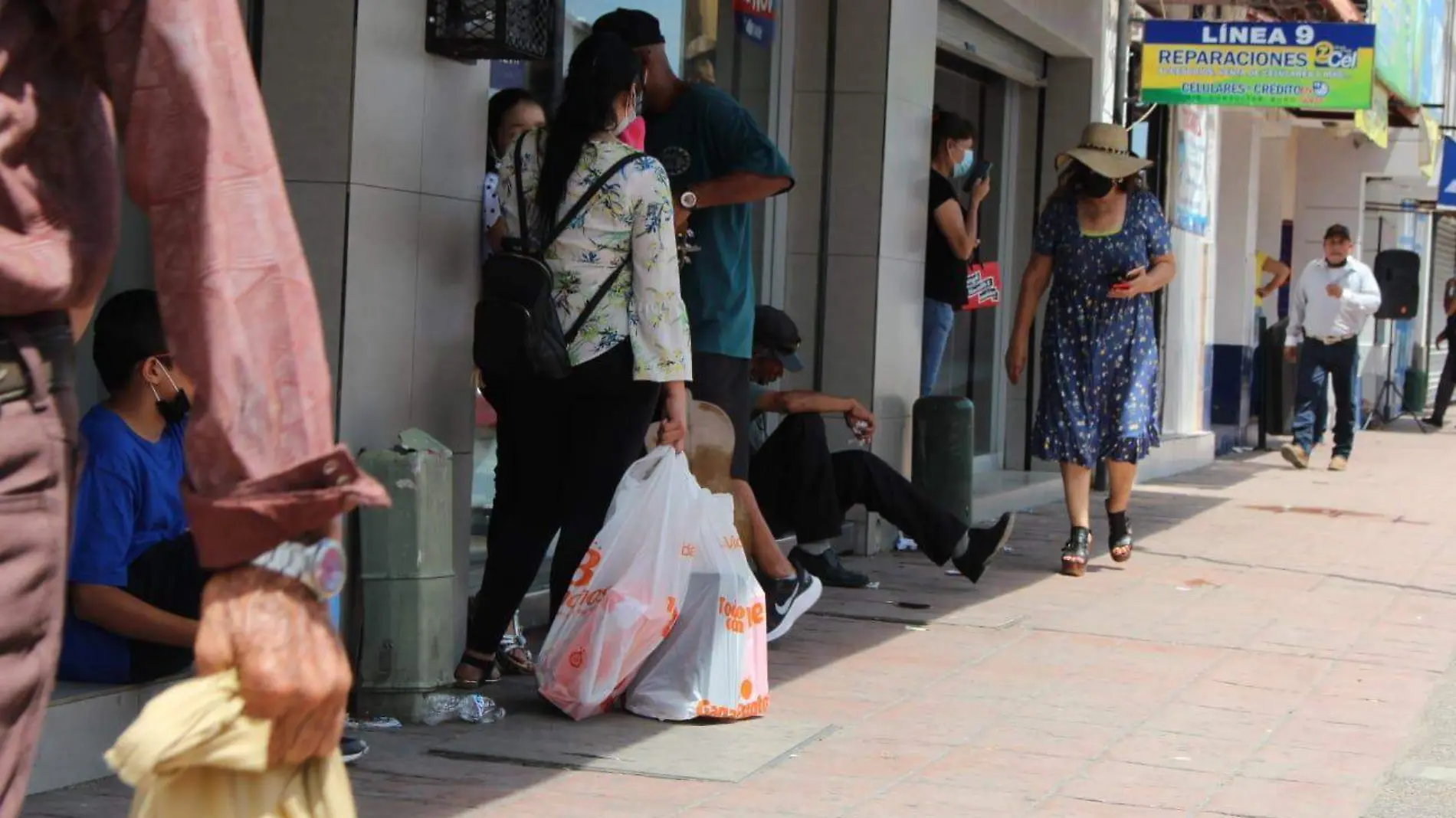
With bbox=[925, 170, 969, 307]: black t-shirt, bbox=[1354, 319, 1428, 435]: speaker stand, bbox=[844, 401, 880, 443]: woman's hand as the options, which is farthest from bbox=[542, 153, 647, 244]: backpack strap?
bbox=[1354, 319, 1428, 435]: speaker stand

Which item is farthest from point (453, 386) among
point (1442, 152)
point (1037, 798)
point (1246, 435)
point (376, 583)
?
point (1442, 152)

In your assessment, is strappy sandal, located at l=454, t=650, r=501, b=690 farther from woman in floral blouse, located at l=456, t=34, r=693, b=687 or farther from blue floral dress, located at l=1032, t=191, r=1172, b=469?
blue floral dress, located at l=1032, t=191, r=1172, b=469

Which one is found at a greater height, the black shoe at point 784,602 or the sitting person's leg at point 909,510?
the sitting person's leg at point 909,510

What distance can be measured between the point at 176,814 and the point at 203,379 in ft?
1.18

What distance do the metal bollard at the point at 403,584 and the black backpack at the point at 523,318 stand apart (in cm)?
32

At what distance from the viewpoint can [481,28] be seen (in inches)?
226

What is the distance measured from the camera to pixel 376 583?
213 inches

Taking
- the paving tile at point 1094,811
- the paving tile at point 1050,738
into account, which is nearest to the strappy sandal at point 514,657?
the paving tile at point 1050,738

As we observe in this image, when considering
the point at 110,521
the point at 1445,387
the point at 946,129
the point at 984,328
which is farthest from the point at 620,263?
the point at 1445,387

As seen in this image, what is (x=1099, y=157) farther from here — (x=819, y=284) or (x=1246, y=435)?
(x=1246, y=435)

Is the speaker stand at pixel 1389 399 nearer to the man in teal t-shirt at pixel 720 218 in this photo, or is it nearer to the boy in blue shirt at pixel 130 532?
the man in teal t-shirt at pixel 720 218

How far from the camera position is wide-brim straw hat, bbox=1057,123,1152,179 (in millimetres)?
9047

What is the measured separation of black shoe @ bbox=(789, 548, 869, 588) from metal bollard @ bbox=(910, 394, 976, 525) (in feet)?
4.30

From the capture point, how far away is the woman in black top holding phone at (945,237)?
10.4m
